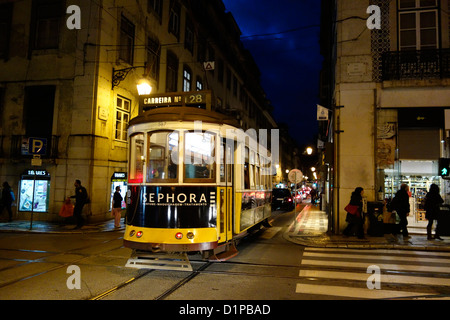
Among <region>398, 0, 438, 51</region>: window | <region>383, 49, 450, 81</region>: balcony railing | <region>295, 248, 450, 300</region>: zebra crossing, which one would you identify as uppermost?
<region>398, 0, 438, 51</region>: window

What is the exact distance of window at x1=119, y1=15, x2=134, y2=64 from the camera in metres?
17.6

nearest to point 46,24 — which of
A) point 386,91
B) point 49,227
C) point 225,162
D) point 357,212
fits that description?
point 49,227

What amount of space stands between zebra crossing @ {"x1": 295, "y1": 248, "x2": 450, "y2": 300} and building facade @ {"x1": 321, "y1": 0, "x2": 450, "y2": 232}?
3760mm

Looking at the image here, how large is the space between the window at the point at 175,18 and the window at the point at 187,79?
8.23 feet

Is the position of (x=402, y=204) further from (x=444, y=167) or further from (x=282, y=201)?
(x=282, y=201)

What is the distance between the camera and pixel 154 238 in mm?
6414

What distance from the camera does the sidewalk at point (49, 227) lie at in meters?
12.7

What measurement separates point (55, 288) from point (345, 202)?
9962 millimetres

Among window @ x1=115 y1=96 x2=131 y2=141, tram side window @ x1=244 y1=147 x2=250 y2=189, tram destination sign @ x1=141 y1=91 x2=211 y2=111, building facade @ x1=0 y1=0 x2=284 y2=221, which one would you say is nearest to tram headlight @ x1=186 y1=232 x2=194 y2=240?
tram side window @ x1=244 y1=147 x2=250 y2=189

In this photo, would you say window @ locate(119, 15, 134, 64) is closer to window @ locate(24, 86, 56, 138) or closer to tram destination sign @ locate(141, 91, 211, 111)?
window @ locate(24, 86, 56, 138)

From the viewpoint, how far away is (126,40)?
59.3 ft

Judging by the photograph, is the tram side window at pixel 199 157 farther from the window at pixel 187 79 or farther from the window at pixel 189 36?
the window at pixel 189 36
